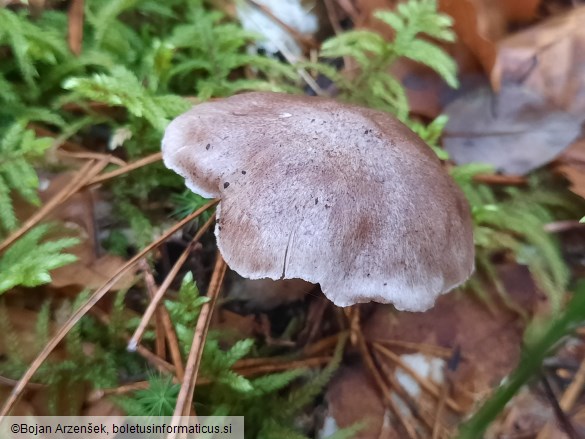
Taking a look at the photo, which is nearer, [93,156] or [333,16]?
[93,156]

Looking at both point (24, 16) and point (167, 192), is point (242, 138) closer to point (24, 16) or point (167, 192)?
point (167, 192)

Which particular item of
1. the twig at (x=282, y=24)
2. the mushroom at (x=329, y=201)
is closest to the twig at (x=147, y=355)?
the mushroom at (x=329, y=201)

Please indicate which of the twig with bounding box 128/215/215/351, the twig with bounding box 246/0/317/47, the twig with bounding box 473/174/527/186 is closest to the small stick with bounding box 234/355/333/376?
the twig with bounding box 128/215/215/351

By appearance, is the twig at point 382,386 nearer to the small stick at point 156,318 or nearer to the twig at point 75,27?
the small stick at point 156,318

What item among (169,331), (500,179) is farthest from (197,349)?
(500,179)

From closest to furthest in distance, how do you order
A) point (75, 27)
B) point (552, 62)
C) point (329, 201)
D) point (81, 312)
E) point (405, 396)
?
point (329, 201) < point (81, 312) < point (405, 396) < point (75, 27) < point (552, 62)

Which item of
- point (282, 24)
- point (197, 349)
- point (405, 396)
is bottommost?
point (405, 396)

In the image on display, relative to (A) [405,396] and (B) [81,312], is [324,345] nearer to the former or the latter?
(A) [405,396]

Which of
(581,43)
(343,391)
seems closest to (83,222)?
(343,391)
